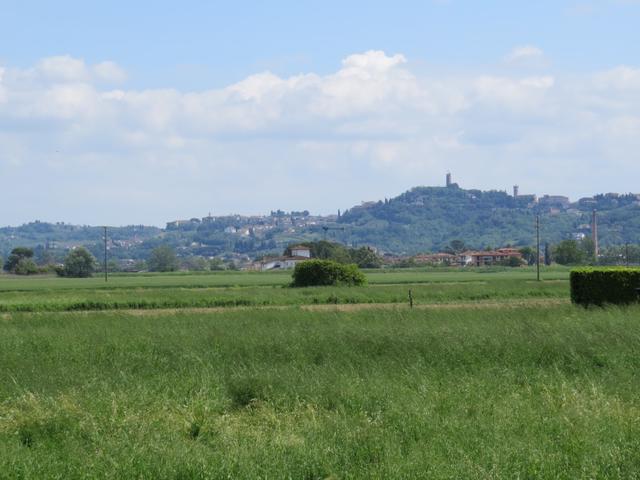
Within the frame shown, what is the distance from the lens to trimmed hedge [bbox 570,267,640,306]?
119 feet

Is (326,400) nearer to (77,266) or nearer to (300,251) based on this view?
(77,266)

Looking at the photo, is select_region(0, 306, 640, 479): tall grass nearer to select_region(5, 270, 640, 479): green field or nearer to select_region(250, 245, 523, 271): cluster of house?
select_region(5, 270, 640, 479): green field

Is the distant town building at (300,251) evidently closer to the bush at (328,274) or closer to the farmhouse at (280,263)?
the farmhouse at (280,263)

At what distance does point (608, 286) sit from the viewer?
36.8 meters

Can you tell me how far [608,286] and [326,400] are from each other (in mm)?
25009

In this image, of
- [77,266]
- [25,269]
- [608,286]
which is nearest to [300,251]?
[77,266]

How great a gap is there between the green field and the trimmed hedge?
1220 centimetres

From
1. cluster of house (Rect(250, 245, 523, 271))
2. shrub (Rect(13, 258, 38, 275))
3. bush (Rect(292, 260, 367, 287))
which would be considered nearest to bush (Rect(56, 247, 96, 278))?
shrub (Rect(13, 258, 38, 275))

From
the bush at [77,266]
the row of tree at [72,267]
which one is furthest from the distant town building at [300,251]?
the bush at [77,266]

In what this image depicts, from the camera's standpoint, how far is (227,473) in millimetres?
10578

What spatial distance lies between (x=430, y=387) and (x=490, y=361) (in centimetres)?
346

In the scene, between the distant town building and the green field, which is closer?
the green field

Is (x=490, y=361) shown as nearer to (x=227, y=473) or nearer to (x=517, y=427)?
(x=517, y=427)

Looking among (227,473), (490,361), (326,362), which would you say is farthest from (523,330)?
(227,473)
